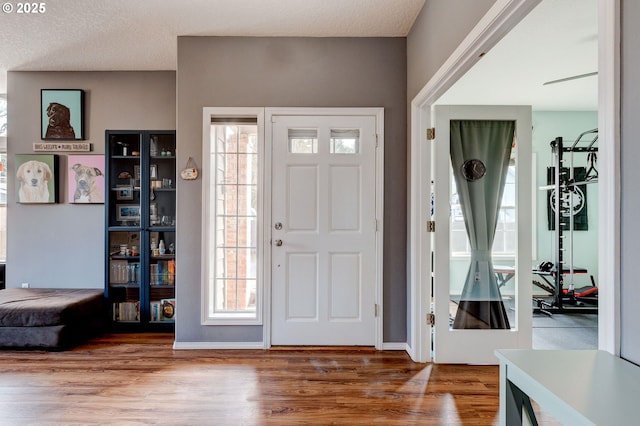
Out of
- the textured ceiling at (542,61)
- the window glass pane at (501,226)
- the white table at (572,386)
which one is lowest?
the white table at (572,386)

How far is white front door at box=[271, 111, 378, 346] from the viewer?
10.6 feet

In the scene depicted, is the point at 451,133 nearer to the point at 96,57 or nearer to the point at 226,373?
the point at 226,373

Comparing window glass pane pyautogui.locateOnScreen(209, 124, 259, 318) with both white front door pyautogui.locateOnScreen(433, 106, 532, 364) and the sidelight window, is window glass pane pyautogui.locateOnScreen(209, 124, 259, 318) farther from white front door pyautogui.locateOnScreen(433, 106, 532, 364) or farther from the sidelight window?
white front door pyautogui.locateOnScreen(433, 106, 532, 364)

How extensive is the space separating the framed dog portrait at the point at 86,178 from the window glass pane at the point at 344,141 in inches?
105

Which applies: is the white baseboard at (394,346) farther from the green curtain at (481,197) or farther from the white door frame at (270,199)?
the green curtain at (481,197)

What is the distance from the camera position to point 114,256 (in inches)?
150

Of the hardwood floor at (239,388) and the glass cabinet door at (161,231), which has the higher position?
the glass cabinet door at (161,231)

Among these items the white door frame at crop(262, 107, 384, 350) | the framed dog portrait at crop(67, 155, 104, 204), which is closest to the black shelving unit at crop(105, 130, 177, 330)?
the framed dog portrait at crop(67, 155, 104, 204)

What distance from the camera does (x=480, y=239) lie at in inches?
118

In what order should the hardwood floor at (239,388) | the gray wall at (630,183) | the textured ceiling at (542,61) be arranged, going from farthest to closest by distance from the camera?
the textured ceiling at (542,61)
the hardwood floor at (239,388)
the gray wall at (630,183)

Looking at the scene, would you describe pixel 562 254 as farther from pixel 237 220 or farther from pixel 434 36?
pixel 237 220

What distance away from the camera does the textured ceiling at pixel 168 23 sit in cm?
279

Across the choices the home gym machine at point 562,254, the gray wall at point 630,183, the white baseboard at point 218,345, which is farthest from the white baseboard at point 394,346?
the home gym machine at point 562,254

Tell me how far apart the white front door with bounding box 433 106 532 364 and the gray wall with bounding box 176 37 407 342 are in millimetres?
410
